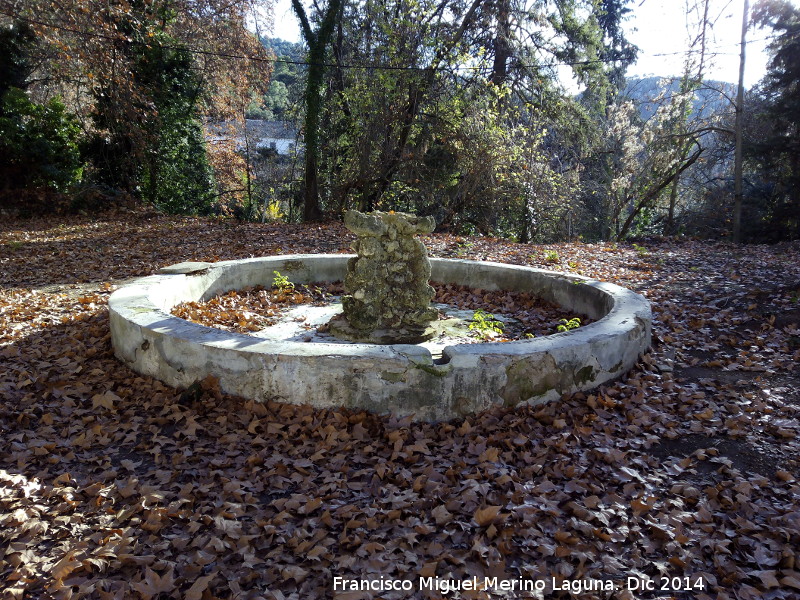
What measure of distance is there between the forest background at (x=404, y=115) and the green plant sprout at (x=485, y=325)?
797cm

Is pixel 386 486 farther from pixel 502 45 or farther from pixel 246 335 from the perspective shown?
pixel 502 45

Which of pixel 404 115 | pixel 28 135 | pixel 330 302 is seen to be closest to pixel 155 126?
pixel 28 135

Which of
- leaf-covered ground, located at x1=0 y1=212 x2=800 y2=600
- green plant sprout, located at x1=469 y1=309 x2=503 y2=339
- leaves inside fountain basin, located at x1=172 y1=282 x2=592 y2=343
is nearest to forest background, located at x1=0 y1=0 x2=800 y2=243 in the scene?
leaves inside fountain basin, located at x1=172 y1=282 x2=592 y2=343

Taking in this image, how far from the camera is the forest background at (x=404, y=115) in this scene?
1303 cm

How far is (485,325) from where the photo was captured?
5668 mm

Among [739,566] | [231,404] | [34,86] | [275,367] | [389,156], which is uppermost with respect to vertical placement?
[34,86]

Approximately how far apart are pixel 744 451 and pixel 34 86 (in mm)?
23996

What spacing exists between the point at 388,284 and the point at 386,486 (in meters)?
2.64

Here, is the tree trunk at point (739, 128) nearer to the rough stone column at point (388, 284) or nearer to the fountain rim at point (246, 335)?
the fountain rim at point (246, 335)

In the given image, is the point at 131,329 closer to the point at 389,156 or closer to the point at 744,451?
the point at 744,451

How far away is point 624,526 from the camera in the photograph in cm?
285

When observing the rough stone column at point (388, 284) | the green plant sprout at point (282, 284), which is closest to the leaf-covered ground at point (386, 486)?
the rough stone column at point (388, 284)

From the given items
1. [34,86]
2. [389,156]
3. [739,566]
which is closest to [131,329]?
[739,566]

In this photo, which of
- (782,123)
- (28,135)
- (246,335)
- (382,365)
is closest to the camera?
(382,365)
